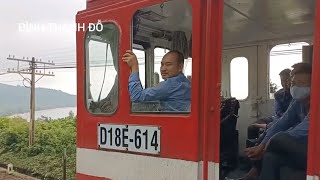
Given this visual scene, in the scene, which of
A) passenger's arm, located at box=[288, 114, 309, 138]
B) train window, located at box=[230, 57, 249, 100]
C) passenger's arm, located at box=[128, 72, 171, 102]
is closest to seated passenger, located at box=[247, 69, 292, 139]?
train window, located at box=[230, 57, 249, 100]

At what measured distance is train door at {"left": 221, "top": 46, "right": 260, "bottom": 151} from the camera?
5.01m

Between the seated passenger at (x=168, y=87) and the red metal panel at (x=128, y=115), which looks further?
the seated passenger at (x=168, y=87)

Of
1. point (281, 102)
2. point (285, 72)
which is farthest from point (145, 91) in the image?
point (285, 72)

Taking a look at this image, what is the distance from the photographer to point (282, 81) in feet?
14.4

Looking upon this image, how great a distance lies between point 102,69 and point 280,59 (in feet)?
8.23

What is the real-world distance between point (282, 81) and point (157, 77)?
190 centimetres

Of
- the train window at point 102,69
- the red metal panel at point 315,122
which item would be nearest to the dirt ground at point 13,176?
the train window at point 102,69

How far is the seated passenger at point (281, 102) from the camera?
4.07 m

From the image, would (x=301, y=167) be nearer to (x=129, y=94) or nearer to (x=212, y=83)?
(x=212, y=83)

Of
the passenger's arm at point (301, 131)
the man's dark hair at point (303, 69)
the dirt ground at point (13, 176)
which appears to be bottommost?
the dirt ground at point (13, 176)

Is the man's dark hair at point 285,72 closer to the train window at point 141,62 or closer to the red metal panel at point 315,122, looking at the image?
the train window at point 141,62

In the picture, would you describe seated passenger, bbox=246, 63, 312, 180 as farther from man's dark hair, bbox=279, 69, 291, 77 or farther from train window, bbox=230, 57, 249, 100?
train window, bbox=230, 57, 249, 100

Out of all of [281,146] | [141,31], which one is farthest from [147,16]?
[281,146]

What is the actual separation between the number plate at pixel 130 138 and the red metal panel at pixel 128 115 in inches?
1.7
